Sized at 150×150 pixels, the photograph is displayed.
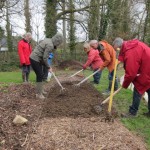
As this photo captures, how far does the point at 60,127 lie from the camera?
18.7 feet

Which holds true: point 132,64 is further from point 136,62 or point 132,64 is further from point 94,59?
point 94,59

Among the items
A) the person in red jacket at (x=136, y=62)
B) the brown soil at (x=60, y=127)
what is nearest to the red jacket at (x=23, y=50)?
the brown soil at (x=60, y=127)

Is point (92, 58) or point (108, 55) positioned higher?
point (108, 55)

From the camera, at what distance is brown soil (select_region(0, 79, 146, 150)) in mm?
4926

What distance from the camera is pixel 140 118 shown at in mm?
6848

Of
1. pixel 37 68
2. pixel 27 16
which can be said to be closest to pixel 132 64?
pixel 37 68

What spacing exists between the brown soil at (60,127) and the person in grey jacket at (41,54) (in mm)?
500

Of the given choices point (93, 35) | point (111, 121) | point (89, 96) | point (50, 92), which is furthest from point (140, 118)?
point (93, 35)

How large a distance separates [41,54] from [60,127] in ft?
9.27

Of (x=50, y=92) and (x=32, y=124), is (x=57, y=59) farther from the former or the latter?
(x=32, y=124)

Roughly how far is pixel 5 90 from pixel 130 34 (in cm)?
1838

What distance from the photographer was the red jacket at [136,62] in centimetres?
605

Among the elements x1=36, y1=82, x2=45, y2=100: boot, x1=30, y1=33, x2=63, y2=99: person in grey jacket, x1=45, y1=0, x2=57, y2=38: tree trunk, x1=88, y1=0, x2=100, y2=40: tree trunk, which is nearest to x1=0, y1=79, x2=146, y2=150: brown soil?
x1=36, y1=82, x2=45, y2=100: boot

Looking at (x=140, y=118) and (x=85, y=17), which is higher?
(x=85, y=17)
